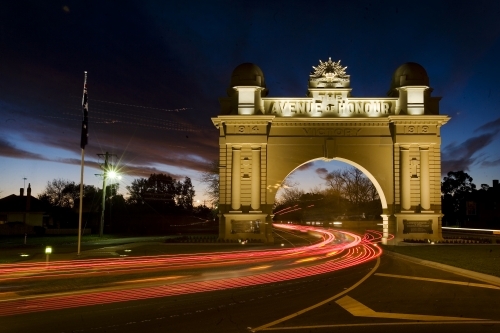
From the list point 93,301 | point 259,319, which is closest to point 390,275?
point 259,319

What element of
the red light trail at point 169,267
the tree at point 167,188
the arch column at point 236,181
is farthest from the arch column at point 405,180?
the tree at point 167,188

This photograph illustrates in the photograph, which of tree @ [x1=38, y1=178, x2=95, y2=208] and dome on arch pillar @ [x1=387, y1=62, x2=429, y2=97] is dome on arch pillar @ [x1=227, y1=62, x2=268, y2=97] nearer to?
dome on arch pillar @ [x1=387, y1=62, x2=429, y2=97]

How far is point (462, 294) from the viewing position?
496 inches

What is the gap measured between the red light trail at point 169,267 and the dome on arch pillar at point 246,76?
37.9 feet

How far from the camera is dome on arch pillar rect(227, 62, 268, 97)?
33.6m

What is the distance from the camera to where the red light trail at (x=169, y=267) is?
11493 mm

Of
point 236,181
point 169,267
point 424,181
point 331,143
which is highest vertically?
point 331,143

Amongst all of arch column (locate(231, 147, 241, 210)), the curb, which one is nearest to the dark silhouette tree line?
arch column (locate(231, 147, 241, 210))

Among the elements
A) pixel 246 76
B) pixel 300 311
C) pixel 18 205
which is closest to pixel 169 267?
pixel 300 311

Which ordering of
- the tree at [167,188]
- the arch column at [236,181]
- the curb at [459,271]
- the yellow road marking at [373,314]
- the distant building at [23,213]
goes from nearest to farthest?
the yellow road marking at [373,314] → the curb at [459,271] → the arch column at [236,181] → the distant building at [23,213] → the tree at [167,188]

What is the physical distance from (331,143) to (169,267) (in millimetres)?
17809

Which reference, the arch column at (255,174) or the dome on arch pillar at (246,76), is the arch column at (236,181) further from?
the dome on arch pillar at (246,76)

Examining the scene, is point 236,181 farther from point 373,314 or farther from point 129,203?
point 129,203

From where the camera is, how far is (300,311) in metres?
10.3
